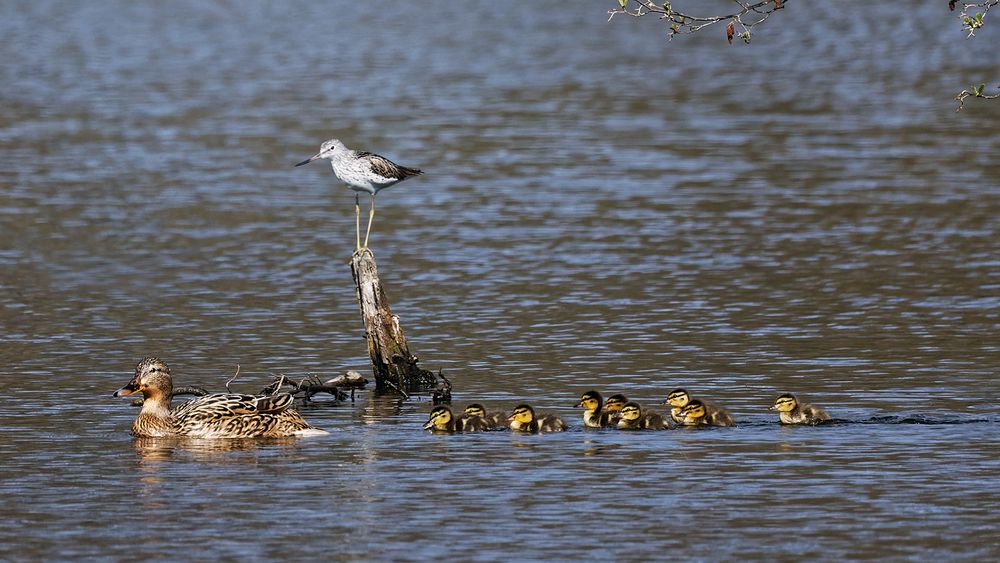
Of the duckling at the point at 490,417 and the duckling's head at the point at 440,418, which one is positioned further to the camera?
the duckling at the point at 490,417

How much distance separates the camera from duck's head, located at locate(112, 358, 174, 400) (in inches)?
705

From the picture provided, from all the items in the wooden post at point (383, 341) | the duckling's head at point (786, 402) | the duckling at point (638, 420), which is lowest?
the duckling at point (638, 420)

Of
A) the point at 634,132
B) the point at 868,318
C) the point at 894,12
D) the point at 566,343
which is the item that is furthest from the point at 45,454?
the point at 894,12

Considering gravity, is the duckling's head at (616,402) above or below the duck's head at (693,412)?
above

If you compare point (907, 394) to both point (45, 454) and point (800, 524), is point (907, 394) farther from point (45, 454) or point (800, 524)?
point (45, 454)

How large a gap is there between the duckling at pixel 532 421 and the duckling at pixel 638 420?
593 millimetres

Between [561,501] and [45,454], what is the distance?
4932 mm

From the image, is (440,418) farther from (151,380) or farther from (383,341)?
(383,341)

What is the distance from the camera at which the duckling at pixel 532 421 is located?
17453mm

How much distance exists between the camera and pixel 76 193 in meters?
37.1

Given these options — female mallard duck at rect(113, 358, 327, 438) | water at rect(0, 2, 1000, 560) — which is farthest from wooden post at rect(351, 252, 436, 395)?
female mallard duck at rect(113, 358, 327, 438)

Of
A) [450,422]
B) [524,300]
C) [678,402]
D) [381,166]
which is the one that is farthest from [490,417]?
[524,300]

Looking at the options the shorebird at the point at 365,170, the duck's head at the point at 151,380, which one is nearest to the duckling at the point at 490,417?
the duck's head at the point at 151,380

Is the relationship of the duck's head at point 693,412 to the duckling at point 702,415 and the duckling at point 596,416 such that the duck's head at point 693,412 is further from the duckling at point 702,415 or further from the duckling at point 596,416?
the duckling at point 596,416
